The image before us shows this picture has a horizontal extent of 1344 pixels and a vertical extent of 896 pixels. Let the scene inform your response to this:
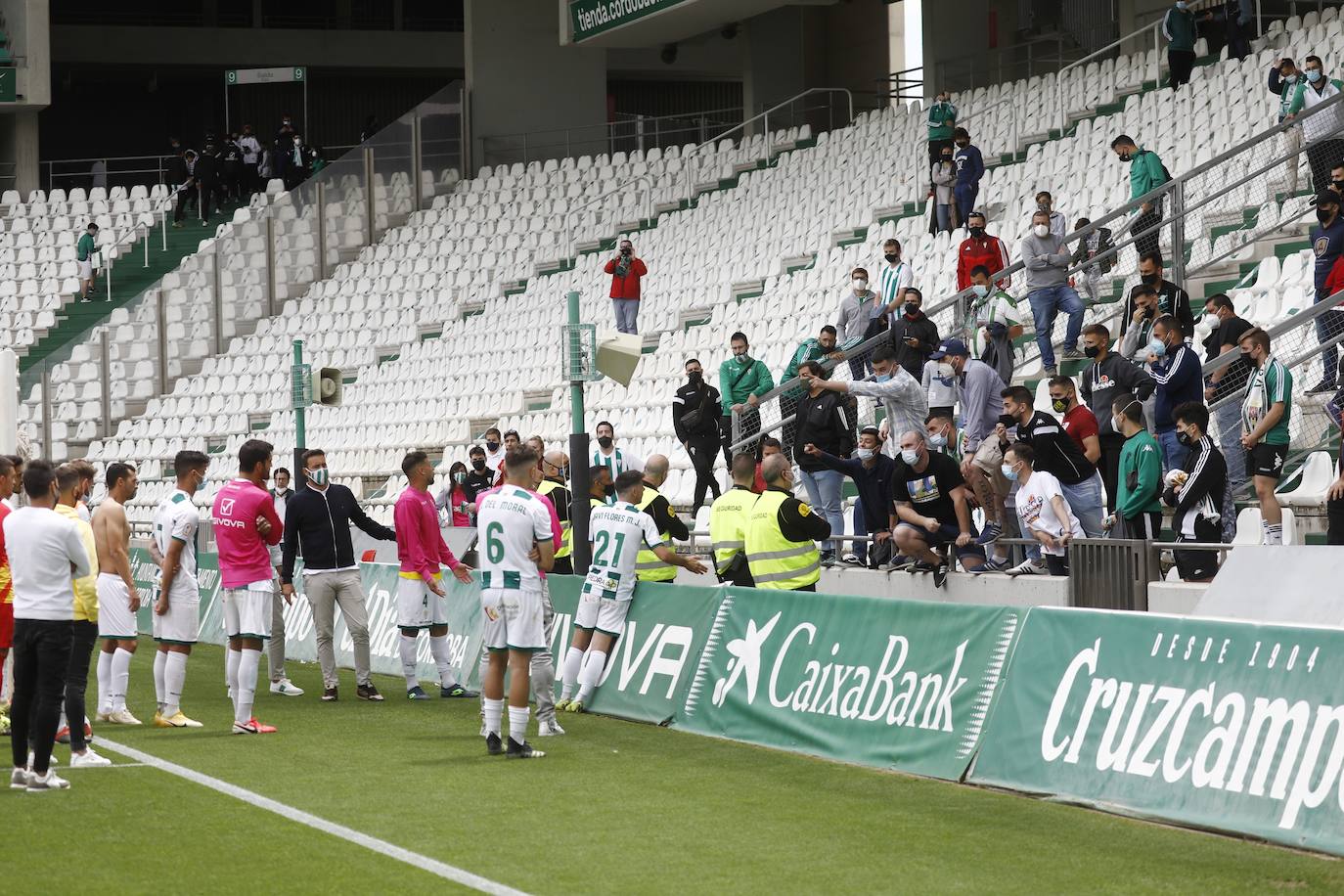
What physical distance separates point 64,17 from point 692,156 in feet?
69.6

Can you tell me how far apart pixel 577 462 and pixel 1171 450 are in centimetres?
462

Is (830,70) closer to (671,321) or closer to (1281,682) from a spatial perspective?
(671,321)

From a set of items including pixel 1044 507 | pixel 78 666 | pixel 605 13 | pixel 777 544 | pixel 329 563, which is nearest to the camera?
pixel 78 666

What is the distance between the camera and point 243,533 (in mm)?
12391

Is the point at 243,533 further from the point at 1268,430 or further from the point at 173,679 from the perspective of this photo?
the point at 1268,430

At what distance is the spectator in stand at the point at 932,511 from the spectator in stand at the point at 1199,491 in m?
1.82

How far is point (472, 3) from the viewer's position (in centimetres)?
4016

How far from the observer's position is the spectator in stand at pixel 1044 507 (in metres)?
12.6

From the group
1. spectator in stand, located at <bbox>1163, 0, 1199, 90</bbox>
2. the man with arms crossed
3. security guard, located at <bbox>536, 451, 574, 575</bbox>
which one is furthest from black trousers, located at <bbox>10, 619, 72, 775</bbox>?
spectator in stand, located at <bbox>1163, 0, 1199, 90</bbox>

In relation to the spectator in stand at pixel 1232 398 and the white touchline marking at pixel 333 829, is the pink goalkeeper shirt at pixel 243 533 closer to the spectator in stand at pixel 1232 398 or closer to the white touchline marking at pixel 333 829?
the white touchline marking at pixel 333 829

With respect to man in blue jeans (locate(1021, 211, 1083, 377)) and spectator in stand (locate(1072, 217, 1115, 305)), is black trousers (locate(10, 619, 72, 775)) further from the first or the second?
spectator in stand (locate(1072, 217, 1115, 305))

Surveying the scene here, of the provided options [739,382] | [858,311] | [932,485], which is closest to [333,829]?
[932,485]

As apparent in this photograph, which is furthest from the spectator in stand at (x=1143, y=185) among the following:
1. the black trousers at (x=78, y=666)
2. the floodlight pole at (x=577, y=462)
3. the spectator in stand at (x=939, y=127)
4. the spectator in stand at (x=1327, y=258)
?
the black trousers at (x=78, y=666)

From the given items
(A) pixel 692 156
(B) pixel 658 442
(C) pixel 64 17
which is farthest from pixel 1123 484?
(C) pixel 64 17
